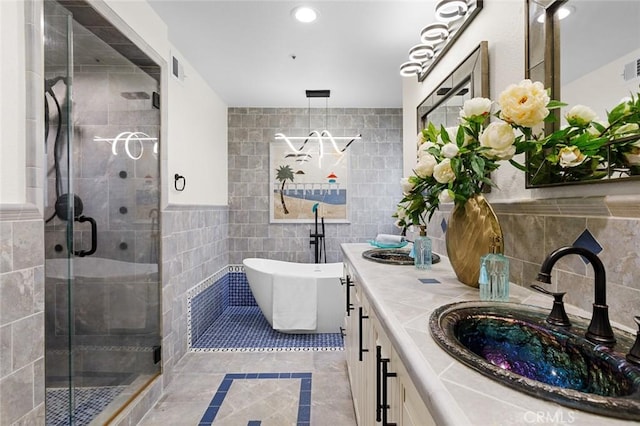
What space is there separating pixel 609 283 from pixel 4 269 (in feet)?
6.52

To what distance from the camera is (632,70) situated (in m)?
0.81

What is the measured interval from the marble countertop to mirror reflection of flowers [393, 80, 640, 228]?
1.30 ft

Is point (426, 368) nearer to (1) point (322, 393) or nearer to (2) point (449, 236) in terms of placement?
(2) point (449, 236)

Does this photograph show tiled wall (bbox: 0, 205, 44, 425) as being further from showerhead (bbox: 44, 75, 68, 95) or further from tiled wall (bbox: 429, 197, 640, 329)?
tiled wall (bbox: 429, 197, 640, 329)

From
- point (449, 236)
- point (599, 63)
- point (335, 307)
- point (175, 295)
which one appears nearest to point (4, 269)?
point (175, 295)

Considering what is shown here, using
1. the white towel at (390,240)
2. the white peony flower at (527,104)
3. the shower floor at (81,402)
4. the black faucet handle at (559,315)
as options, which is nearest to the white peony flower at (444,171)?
the white peony flower at (527,104)

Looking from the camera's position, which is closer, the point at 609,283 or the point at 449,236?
the point at 609,283

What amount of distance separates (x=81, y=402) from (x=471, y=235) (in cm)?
232

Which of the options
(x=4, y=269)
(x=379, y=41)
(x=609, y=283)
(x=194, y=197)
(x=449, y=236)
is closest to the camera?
(x=609, y=283)

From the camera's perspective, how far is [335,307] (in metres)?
3.30

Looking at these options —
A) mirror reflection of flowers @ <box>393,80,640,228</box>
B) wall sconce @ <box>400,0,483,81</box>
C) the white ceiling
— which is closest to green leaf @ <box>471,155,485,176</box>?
mirror reflection of flowers @ <box>393,80,640,228</box>

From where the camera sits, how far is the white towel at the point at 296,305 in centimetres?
327

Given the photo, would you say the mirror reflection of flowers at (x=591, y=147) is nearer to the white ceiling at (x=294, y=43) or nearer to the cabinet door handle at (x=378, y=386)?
the cabinet door handle at (x=378, y=386)

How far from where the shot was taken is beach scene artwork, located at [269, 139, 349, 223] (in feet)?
14.0
